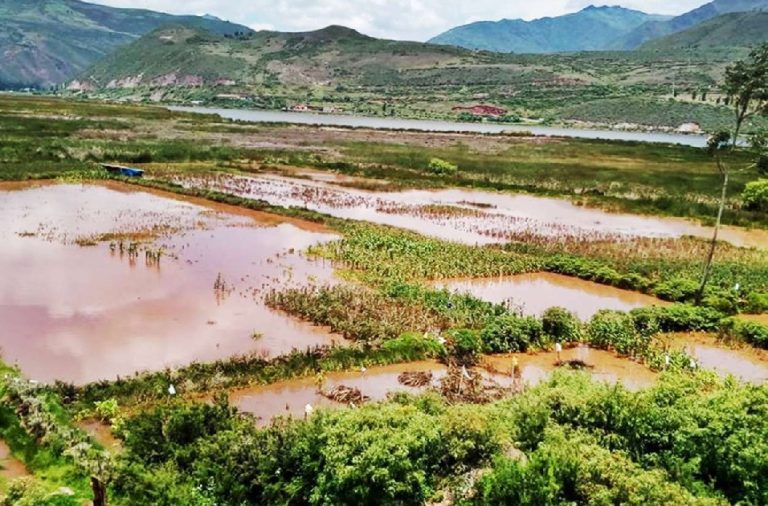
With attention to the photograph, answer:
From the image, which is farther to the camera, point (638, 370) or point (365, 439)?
point (638, 370)

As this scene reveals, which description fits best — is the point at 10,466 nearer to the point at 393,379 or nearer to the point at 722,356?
the point at 393,379

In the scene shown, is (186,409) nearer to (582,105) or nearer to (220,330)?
(220,330)

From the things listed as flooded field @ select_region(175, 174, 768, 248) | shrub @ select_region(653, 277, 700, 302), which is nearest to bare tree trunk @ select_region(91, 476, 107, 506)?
shrub @ select_region(653, 277, 700, 302)

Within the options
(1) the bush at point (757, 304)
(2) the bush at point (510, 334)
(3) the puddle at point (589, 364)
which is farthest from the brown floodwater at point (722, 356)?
(2) the bush at point (510, 334)

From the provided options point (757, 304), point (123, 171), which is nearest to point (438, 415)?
point (757, 304)

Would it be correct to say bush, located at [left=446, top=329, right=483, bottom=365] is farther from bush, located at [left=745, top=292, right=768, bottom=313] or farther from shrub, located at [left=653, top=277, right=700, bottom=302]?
bush, located at [left=745, top=292, right=768, bottom=313]

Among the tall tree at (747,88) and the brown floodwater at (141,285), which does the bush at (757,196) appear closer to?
the tall tree at (747,88)

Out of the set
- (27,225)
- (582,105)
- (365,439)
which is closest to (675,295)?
(365,439)
